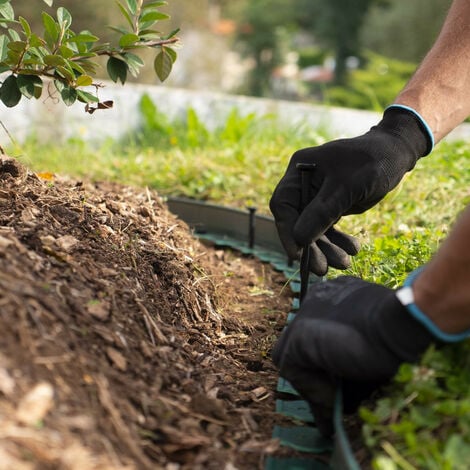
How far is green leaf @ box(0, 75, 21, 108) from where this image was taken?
7.18ft

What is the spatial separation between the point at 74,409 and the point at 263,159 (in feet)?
10.8

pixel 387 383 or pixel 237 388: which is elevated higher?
pixel 387 383

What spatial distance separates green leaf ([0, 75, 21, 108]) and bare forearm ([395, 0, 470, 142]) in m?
1.32

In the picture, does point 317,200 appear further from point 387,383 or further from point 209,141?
point 209,141

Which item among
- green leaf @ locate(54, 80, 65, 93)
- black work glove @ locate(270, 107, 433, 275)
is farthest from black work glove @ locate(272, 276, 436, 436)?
green leaf @ locate(54, 80, 65, 93)

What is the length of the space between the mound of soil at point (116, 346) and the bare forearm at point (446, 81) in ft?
3.02

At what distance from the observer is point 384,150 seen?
6.83 ft

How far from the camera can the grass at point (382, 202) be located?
4.17 ft

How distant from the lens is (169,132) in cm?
598

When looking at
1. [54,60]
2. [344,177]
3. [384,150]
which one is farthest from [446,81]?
[54,60]

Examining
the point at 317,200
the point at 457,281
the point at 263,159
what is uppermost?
the point at 457,281

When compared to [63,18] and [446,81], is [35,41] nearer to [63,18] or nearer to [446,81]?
[63,18]

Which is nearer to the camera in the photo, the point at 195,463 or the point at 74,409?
the point at 74,409

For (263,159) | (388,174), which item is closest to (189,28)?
(263,159)
